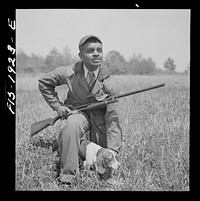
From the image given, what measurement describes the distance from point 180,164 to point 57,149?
117 centimetres

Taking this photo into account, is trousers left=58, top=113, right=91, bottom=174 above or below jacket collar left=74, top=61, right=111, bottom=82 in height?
below

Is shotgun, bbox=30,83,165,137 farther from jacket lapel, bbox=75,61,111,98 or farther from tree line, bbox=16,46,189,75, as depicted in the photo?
tree line, bbox=16,46,189,75

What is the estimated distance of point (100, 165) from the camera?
323 centimetres

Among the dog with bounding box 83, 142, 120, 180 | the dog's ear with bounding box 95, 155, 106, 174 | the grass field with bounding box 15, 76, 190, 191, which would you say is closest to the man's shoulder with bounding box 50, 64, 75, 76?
the grass field with bounding box 15, 76, 190, 191

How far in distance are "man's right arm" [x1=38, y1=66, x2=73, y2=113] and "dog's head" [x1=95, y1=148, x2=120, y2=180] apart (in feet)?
1.73

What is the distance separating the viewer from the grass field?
336cm

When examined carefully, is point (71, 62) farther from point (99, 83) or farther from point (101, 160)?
point (101, 160)

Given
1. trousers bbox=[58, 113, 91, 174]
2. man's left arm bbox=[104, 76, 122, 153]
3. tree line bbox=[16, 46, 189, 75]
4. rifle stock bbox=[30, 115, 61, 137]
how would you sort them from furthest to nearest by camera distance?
tree line bbox=[16, 46, 189, 75] < rifle stock bbox=[30, 115, 61, 137] < man's left arm bbox=[104, 76, 122, 153] < trousers bbox=[58, 113, 91, 174]

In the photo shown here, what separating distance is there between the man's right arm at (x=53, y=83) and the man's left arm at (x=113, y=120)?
379 mm

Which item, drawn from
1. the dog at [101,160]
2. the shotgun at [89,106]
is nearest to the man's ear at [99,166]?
the dog at [101,160]

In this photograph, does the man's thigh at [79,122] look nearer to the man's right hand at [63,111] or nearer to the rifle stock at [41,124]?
the man's right hand at [63,111]

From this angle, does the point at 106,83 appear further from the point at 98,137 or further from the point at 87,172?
the point at 87,172

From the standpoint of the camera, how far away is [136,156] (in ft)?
11.7

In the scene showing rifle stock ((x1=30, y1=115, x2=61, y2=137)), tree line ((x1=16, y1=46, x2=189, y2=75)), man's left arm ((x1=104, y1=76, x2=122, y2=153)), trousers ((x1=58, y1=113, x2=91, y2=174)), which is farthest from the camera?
tree line ((x1=16, y1=46, x2=189, y2=75))
